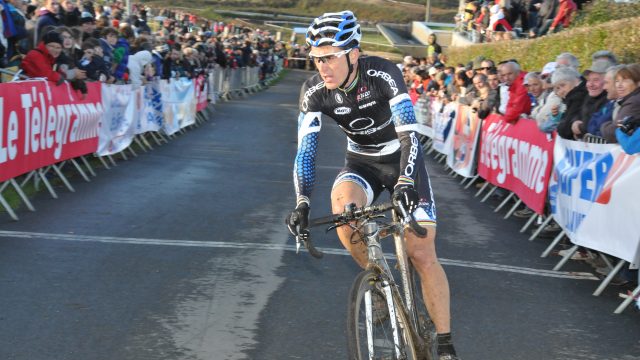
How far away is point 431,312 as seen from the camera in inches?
208

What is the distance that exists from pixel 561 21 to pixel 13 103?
1730 centimetres

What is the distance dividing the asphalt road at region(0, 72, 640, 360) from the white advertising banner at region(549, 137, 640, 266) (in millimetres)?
492

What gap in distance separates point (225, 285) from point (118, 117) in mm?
9002

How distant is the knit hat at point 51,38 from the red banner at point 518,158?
6392mm

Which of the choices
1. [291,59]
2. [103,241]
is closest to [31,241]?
[103,241]

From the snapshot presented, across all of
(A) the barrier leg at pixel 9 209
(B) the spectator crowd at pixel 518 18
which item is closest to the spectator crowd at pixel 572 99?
(A) the barrier leg at pixel 9 209

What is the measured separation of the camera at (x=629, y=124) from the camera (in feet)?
25.8

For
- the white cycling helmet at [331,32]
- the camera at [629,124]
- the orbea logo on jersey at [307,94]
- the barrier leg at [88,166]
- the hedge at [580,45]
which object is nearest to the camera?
the white cycling helmet at [331,32]

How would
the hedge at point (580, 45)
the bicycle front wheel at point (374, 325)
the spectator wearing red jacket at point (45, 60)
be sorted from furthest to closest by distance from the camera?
the hedge at point (580, 45)
the spectator wearing red jacket at point (45, 60)
the bicycle front wheel at point (374, 325)

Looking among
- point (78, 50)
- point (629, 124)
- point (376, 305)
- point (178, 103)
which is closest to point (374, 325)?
point (376, 305)

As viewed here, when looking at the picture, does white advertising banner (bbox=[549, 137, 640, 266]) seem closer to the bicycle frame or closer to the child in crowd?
the bicycle frame

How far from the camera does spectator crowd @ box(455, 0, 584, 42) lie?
2402cm

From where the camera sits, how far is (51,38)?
12.3 metres

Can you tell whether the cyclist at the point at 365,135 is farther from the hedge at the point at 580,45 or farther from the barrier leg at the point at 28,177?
the hedge at the point at 580,45
